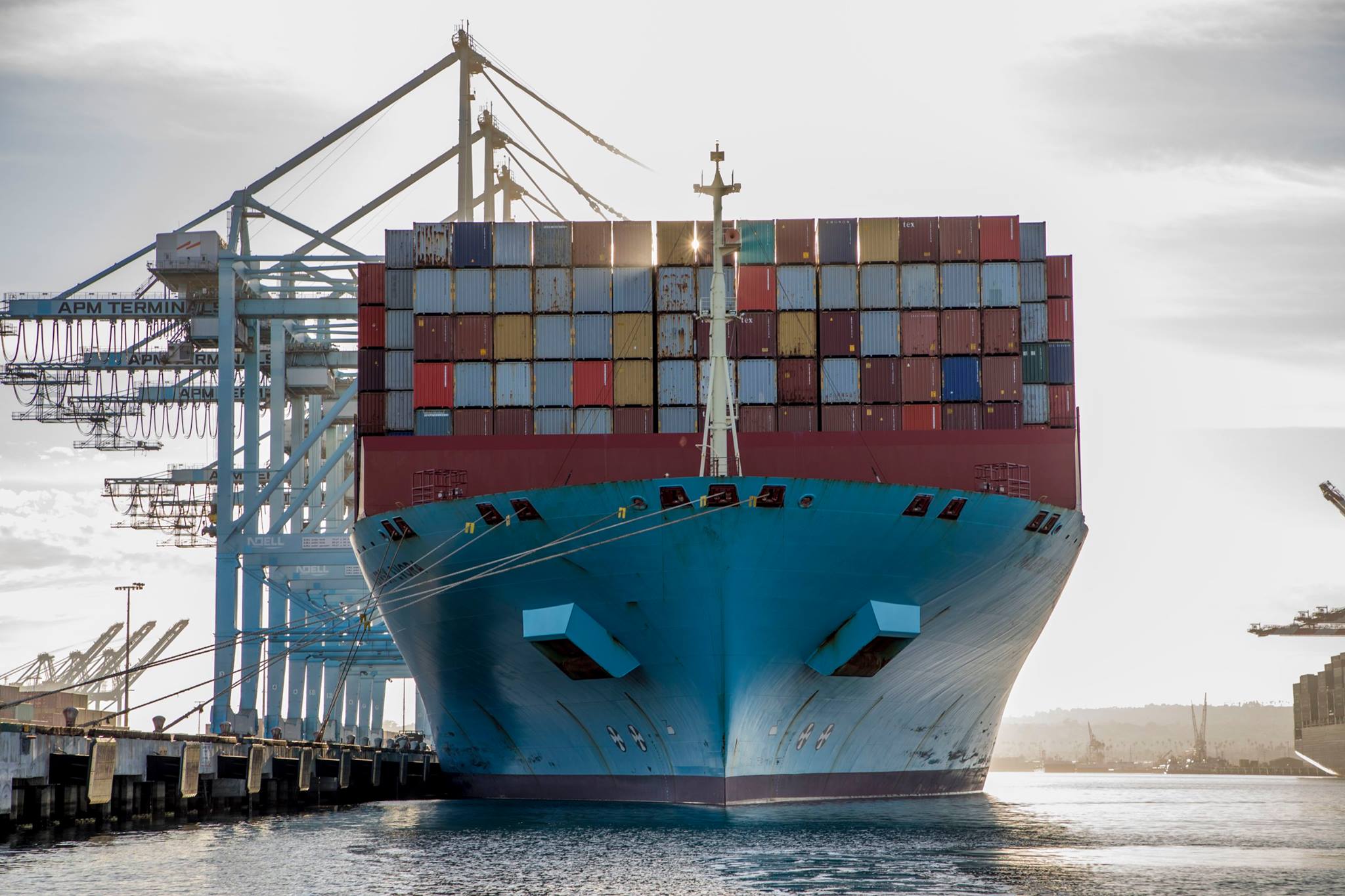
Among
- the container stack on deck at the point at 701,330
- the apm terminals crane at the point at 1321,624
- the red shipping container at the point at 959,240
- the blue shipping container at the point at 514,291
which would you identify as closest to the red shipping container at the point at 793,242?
the container stack on deck at the point at 701,330

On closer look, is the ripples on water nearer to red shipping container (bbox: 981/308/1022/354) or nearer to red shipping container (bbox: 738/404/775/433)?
red shipping container (bbox: 738/404/775/433)

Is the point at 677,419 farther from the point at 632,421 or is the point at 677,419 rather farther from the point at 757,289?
the point at 757,289

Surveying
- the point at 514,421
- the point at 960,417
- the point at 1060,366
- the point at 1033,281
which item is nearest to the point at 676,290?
the point at 514,421

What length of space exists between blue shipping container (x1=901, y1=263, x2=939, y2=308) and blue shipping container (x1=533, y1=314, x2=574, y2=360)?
7.64 m

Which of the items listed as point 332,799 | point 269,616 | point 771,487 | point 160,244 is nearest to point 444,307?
point 771,487

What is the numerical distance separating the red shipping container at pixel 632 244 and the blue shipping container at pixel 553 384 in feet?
9.55

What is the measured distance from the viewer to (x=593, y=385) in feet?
117

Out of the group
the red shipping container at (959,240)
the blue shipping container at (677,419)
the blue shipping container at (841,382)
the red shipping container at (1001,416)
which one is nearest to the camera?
Result: the blue shipping container at (677,419)

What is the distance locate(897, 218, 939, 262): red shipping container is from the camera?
37438mm

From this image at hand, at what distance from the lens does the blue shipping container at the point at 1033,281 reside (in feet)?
125

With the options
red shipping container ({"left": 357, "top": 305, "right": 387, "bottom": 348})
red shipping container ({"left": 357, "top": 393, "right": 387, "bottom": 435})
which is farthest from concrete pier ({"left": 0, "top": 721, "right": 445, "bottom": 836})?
red shipping container ({"left": 357, "top": 305, "right": 387, "bottom": 348})

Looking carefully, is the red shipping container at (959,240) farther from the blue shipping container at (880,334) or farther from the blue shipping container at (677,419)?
the blue shipping container at (677,419)

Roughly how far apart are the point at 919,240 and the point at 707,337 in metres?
5.66

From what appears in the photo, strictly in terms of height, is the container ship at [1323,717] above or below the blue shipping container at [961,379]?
below
